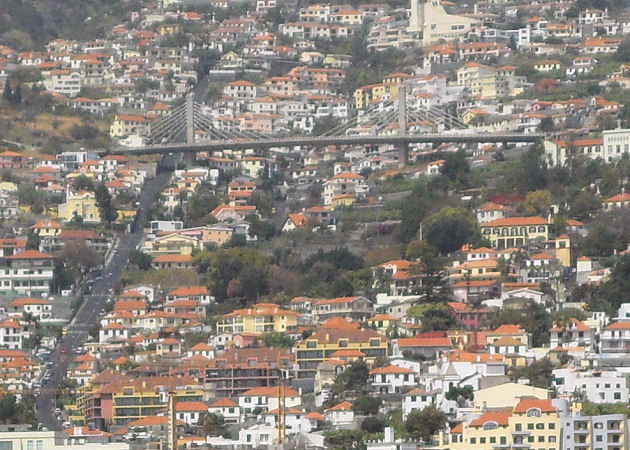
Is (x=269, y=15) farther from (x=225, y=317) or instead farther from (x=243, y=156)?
(x=225, y=317)

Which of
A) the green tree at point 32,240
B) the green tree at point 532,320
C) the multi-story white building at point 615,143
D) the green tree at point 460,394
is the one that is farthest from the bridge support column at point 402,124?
the green tree at point 460,394

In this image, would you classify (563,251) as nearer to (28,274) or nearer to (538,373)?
(538,373)

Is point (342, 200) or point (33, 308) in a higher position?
point (342, 200)

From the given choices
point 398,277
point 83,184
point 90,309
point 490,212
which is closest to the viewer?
point 398,277

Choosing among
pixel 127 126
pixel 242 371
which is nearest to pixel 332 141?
pixel 127 126

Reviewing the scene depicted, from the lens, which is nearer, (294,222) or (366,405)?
(366,405)

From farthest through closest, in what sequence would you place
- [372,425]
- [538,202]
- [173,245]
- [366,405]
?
[173,245], [538,202], [366,405], [372,425]
